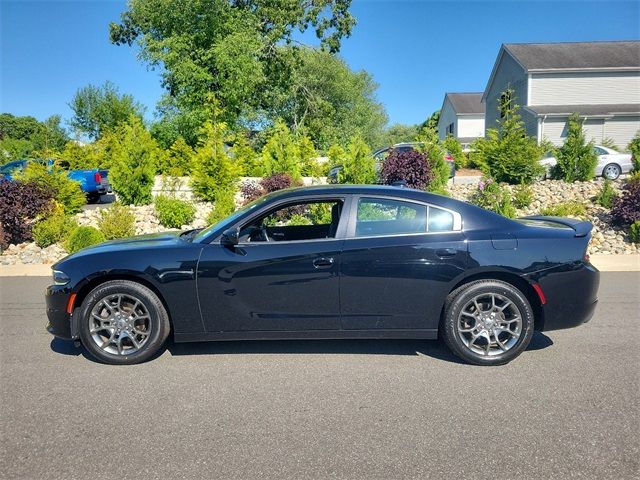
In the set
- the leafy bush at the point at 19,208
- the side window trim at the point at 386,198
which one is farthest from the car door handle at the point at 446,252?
the leafy bush at the point at 19,208

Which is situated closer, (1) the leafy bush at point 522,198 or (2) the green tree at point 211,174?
(1) the leafy bush at point 522,198

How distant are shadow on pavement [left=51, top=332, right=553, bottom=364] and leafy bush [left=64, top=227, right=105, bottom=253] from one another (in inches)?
198

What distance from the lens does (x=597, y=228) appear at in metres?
11.3

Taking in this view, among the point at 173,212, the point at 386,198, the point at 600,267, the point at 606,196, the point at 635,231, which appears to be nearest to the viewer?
the point at 386,198

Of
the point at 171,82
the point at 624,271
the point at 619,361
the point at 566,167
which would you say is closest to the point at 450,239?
the point at 619,361

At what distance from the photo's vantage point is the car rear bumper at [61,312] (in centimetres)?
430

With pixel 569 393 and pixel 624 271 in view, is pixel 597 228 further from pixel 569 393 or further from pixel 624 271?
pixel 569 393

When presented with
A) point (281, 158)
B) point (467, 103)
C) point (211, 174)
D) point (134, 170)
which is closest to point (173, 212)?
point (211, 174)

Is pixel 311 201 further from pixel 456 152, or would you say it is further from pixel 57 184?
pixel 456 152

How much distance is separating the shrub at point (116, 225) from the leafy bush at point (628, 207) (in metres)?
10.6

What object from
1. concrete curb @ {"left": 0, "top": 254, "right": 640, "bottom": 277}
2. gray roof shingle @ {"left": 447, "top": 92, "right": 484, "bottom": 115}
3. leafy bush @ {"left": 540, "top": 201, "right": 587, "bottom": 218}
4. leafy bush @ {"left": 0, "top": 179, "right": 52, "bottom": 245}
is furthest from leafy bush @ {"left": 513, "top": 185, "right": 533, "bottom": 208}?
gray roof shingle @ {"left": 447, "top": 92, "right": 484, "bottom": 115}

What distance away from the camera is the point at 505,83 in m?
33.8

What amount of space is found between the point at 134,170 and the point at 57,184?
2.04 metres

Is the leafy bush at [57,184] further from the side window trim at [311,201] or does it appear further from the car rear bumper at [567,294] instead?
the car rear bumper at [567,294]
